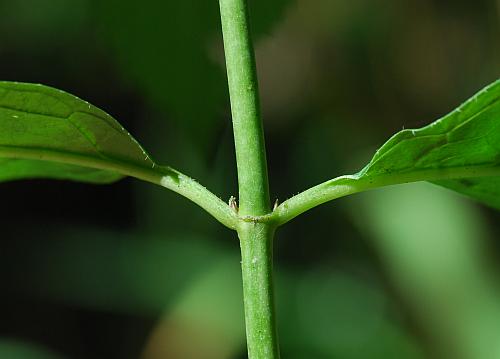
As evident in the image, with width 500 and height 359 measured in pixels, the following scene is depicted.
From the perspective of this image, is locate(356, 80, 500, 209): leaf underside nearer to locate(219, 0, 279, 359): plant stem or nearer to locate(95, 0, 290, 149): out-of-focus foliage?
locate(219, 0, 279, 359): plant stem

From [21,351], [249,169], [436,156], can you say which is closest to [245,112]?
[249,169]

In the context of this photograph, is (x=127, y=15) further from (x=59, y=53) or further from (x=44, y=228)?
(x=44, y=228)

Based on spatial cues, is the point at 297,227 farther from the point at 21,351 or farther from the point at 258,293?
the point at 258,293

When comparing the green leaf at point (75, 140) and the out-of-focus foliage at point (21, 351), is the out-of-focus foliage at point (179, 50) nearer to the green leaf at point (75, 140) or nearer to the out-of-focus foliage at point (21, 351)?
the green leaf at point (75, 140)

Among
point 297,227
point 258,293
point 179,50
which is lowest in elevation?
point 258,293

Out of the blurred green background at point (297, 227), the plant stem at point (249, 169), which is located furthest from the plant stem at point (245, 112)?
the blurred green background at point (297, 227)

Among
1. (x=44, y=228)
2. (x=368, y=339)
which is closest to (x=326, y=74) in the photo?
(x=368, y=339)

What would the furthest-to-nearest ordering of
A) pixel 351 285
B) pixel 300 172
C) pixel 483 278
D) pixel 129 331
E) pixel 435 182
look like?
pixel 129 331 → pixel 300 172 → pixel 351 285 → pixel 483 278 → pixel 435 182
